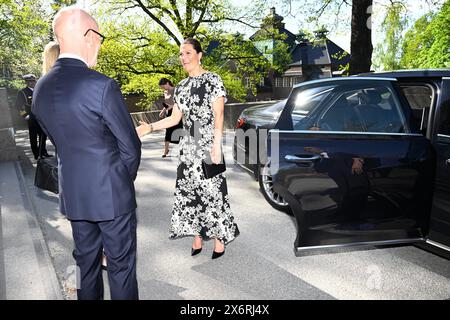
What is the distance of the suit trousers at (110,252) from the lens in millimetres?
1946

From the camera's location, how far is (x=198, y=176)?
3.04 meters

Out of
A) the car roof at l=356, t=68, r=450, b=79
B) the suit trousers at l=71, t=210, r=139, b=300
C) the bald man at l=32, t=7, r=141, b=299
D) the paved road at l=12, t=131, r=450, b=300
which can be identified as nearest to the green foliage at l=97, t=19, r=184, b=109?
the paved road at l=12, t=131, r=450, b=300

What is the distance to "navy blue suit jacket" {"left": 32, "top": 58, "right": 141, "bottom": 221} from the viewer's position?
1.66 meters

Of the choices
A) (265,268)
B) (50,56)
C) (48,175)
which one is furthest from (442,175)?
(48,175)

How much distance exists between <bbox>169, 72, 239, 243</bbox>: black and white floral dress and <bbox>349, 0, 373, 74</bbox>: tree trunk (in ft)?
22.5

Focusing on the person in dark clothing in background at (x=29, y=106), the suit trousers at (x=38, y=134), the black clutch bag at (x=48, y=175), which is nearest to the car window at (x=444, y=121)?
the black clutch bag at (x=48, y=175)

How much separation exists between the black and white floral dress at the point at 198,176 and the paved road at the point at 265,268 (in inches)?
12.5

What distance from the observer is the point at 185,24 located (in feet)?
49.3

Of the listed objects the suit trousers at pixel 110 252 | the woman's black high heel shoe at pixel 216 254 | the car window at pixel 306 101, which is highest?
the car window at pixel 306 101

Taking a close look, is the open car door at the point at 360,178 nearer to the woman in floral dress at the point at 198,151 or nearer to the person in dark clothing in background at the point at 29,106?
the woman in floral dress at the point at 198,151
